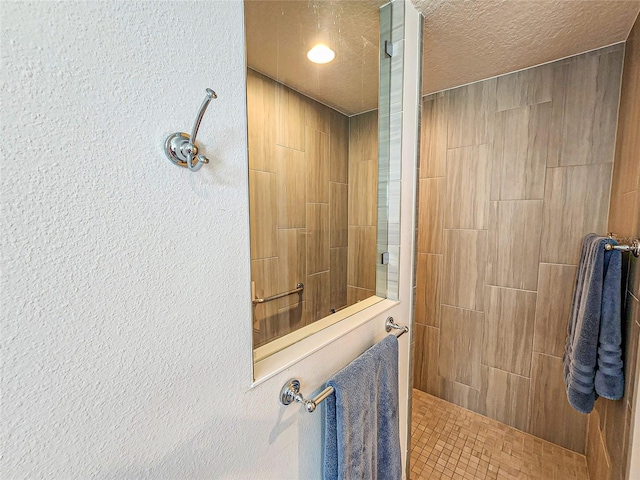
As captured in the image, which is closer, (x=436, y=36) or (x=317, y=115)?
(x=436, y=36)

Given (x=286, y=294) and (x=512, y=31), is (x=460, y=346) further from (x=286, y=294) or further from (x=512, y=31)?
(x=512, y=31)

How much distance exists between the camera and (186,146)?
19.9 inches

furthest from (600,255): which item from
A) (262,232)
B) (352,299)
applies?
(262,232)

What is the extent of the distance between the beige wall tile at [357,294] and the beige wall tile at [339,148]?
0.67 metres

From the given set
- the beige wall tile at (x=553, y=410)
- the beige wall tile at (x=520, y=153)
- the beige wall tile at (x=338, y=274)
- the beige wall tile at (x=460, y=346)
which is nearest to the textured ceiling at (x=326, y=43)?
the beige wall tile at (x=338, y=274)

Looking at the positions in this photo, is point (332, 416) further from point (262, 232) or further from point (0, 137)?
point (0, 137)

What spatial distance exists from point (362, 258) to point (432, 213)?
32.2 inches

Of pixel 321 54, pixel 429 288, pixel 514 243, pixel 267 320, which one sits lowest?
pixel 429 288

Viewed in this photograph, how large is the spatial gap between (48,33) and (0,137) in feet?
0.52

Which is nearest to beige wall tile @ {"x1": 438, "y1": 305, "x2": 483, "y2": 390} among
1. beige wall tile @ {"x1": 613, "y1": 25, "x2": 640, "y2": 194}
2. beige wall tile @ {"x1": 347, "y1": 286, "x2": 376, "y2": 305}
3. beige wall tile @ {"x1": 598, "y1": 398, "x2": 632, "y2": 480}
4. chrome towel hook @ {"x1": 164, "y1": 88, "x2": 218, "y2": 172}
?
beige wall tile @ {"x1": 598, "y1": 398, "x2": 632, "y2": 480}

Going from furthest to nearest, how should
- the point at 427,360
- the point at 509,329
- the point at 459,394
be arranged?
1. the point at 427,360
2. the point at 459,394
3. the point at 509,329

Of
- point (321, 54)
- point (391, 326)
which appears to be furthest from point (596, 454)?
point (321, 54)

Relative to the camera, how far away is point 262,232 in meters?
1.24

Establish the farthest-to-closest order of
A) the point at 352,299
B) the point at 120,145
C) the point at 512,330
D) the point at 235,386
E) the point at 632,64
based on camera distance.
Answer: the point at 512,330 < the point at 352,299 < the point at 632,64 < the point at 235,386 < the point at 120,145
